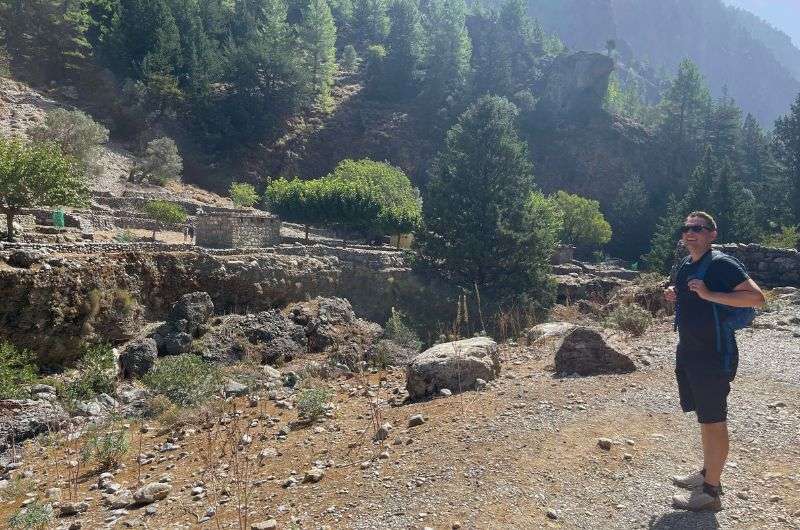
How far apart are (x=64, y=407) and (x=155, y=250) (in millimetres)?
6445

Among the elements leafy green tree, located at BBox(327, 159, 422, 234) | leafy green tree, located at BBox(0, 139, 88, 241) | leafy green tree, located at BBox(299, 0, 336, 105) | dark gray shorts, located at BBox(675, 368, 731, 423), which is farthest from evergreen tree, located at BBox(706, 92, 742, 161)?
dark gray shorts, located at BBox(675, 368, 731, 423)

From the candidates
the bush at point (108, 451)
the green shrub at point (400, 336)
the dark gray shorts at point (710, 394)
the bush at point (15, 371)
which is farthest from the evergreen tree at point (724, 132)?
the bush at point (108, 451)

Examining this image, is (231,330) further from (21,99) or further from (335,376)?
(21,99)

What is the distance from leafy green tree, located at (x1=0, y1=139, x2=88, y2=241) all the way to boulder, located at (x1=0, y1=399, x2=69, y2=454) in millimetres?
7276

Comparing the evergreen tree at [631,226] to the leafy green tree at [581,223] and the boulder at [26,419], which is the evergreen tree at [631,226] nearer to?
the leafy green tree at [581,223]

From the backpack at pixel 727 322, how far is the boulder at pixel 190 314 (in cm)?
1274

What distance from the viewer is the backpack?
3879 mm

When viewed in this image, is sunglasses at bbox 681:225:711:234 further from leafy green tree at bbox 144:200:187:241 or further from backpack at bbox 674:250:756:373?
leafy green tree at bbox 144:200:187:241

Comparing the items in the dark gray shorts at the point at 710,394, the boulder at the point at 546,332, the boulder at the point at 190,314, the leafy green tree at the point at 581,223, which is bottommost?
the boulder at the point at 190,314

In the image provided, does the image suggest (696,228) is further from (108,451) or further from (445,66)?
(445,66)

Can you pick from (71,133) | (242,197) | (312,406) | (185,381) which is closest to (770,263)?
(312,406)

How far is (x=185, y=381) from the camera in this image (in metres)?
9.67

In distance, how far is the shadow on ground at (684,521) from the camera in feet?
12.3

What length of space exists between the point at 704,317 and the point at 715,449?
0.97 metres
